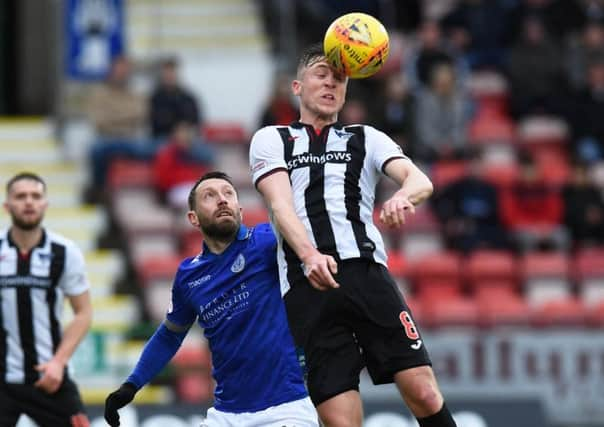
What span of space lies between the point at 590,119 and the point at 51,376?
30.0 ft

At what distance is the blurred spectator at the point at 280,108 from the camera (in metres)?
15.9

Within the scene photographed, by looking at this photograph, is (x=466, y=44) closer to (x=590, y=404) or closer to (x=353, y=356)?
(x=590, y=404)

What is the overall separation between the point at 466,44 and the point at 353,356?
1105cm

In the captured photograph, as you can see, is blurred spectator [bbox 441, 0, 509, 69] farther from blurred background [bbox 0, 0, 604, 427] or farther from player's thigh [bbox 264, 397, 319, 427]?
player's thigh [bbox 264, 397, 319, 427]

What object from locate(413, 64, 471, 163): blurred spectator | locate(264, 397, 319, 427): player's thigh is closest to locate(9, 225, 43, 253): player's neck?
locate(264, 397, 319, 427): player's thigh

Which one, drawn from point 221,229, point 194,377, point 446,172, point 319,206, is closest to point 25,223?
point 221,229

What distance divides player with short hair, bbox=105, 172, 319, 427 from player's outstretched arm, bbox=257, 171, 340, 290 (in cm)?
61

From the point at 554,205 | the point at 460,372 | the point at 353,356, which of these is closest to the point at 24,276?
the point at 353,356

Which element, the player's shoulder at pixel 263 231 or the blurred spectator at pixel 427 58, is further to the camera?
the blurred spectator at pixel 427 58

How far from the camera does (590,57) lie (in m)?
17.3

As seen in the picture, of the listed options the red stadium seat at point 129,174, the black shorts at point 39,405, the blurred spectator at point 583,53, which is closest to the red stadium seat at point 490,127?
the blurred spectator at point 583,53

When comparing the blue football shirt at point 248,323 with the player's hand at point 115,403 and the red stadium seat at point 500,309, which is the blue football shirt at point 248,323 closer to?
the player's hand at point 115,403

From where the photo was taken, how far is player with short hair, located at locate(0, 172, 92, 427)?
912 centimetres

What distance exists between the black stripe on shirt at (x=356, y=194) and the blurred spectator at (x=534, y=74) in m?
10.3
